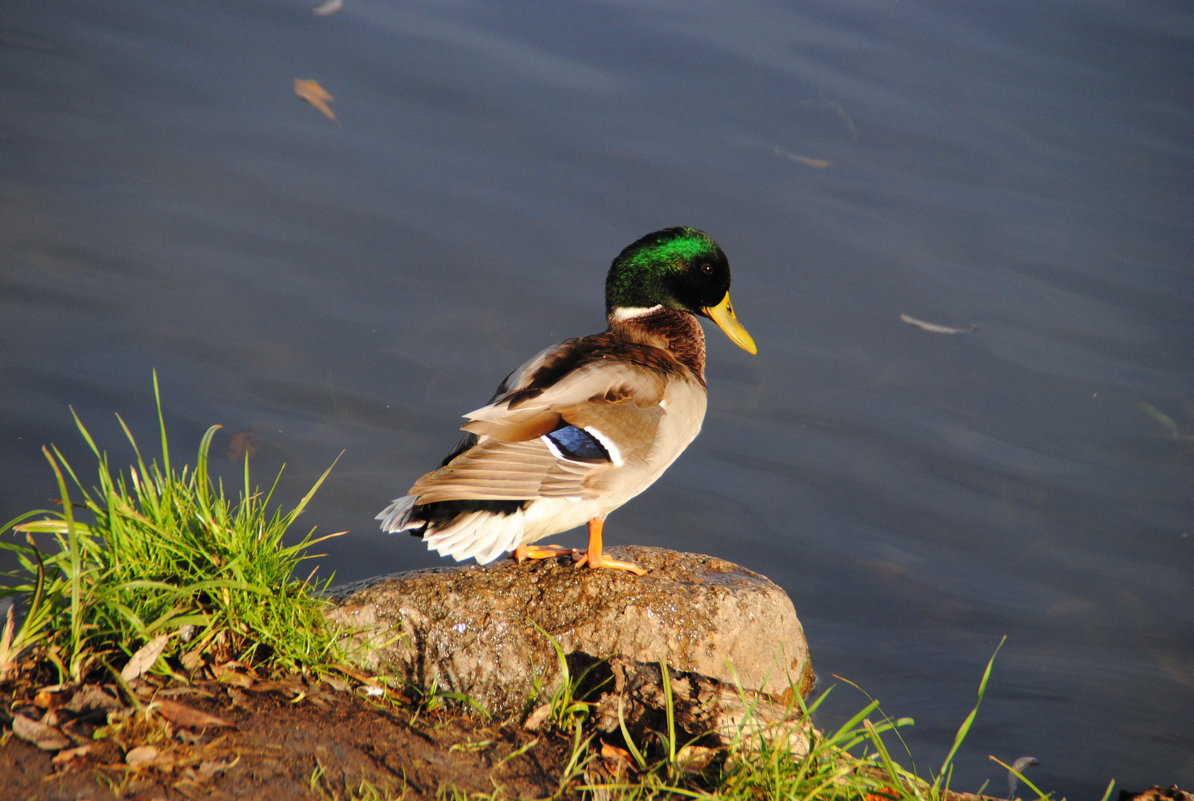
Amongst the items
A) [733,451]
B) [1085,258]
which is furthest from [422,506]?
[1085,258]

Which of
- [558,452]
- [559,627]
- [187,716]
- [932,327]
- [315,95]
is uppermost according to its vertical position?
[315,95]

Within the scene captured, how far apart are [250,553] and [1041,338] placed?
437 centimetres

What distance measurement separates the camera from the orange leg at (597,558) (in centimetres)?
335

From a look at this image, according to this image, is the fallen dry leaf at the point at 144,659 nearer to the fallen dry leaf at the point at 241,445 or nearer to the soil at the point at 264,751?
the soil at the point at 264,751

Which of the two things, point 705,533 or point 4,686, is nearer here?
point 4,686

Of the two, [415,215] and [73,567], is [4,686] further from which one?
[415,215]

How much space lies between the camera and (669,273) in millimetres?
4109

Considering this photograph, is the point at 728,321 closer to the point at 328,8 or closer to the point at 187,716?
the point at 187,716

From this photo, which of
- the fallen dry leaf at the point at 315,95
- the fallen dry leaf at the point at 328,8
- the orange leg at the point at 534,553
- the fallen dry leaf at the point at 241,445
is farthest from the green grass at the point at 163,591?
the fallen dry leaf at the point at 328,8

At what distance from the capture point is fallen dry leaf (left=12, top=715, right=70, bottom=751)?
219 centimetres

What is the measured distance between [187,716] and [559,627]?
40.6 inches

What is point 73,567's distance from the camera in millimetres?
2379

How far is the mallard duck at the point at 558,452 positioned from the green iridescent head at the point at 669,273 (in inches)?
9.4

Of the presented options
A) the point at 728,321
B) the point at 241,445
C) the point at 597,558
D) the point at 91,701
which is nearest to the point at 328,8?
the point at 241,445
